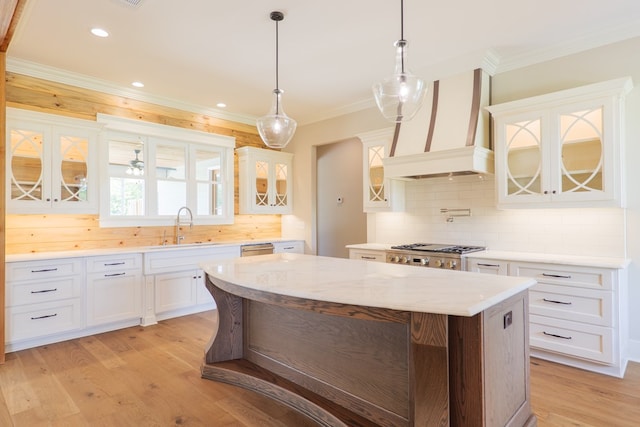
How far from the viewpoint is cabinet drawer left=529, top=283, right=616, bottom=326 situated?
2809mm

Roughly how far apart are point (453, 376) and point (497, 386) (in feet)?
0.87

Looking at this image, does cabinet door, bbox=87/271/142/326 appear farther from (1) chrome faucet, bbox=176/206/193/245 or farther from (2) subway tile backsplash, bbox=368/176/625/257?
(2) subway tile backsplash, bbox=368/176/625/257

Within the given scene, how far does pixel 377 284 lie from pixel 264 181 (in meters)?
4.07

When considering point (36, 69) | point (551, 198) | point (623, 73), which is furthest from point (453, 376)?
point (36, 69)

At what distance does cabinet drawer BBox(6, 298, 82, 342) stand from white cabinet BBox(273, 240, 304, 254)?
2553mm

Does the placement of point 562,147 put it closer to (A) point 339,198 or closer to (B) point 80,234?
(A) point 339,198

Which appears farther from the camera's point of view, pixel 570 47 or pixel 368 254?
pixel 368 254

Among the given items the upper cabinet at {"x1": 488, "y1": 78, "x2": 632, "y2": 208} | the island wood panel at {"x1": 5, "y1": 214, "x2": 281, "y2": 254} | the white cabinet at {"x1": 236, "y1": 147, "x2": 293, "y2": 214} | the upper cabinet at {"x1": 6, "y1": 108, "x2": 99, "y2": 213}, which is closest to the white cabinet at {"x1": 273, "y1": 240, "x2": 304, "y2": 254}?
the white cabinet at {"x1": 236, "y1": 147, "x2": 293, "y2": 214}

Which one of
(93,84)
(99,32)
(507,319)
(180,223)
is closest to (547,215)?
(507,319)

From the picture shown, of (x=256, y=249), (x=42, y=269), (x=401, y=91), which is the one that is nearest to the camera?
(x=401, y=91)

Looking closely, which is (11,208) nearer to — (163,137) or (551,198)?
(163,137)

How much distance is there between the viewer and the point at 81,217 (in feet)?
13.6

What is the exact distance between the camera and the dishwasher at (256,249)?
508 centimetres

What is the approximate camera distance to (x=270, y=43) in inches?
132
